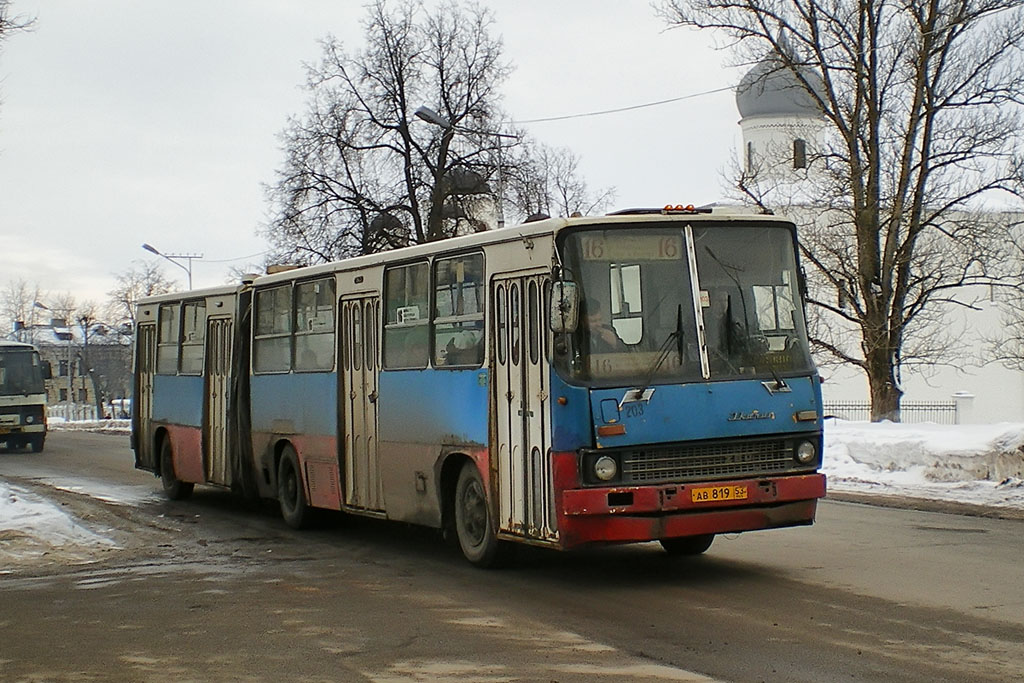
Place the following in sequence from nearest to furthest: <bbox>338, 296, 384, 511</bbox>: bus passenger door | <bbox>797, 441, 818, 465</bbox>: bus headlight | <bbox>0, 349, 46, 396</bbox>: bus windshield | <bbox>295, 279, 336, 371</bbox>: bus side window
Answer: <bbox>797, 441, 818, 465</bbox>: bus headlight → <bbox>338, 296, 384, 511</bbox>: bus passenger door → <bbox>295, 279, 336, 371</bbox>: bus side window → <bbox>0, 349, 46, 396</bbox>: bus windshield

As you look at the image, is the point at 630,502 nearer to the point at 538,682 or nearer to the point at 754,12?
the point at 538,682

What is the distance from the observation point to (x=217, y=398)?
18406 mm

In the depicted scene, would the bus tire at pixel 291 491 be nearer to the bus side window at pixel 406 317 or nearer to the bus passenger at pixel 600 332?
the bus side window at pixel 406 317

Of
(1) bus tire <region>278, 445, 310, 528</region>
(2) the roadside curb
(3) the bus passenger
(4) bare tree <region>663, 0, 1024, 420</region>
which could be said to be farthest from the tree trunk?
(3) the bus passenger

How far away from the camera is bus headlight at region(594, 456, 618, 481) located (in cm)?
1038

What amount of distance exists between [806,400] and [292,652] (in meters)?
4.53

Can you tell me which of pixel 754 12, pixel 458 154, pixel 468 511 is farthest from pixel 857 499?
pixel 458 154

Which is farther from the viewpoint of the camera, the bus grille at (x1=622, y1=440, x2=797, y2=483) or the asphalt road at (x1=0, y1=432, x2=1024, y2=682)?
the bus grille at (x1=622, y1=440, x2=797, y2=483)

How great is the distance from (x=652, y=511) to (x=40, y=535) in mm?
7658

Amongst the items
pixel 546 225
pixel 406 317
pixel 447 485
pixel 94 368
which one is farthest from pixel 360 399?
pixel 94 368

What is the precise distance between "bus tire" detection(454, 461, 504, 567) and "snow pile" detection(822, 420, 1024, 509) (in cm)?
774

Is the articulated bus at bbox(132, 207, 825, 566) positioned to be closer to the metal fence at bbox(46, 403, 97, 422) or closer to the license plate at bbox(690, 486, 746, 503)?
the license plate at bbox(690, 486, 746, 503)

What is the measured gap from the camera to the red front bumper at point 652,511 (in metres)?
10.4

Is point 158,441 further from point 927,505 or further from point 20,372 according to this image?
point 20,372
